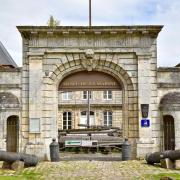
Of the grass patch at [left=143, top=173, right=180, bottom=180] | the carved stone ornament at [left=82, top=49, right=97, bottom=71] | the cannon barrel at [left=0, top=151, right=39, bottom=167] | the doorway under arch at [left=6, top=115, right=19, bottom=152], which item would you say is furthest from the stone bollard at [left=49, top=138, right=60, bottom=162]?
the grass patch at [left=143, top=173, right=180, bottom=180]

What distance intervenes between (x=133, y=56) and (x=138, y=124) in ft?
8.30

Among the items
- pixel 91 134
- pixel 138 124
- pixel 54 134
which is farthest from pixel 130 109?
pixel 91 134

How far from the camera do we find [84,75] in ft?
51.1

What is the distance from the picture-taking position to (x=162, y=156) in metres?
12.4

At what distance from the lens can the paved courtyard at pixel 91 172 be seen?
1061 cm

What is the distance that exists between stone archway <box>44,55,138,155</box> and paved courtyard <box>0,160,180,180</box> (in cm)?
211

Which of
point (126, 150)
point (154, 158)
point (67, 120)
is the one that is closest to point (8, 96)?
point (126, 150)

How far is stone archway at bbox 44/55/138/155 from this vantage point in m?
15.2

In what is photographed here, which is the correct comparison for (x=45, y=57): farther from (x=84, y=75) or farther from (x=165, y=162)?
(x=165, y=162)

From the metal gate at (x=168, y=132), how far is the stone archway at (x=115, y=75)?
115 centimetres

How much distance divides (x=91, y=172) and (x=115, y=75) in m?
4.92

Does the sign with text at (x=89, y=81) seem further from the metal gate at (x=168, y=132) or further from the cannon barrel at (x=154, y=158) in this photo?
the cannon barrel at (x=154, y=158)

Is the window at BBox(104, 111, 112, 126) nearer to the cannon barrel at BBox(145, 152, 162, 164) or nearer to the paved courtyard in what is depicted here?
the paved courtyard

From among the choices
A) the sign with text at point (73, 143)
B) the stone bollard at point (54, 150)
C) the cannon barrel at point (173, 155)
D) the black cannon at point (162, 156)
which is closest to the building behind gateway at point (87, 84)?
the stone bollard at point (54, 150)
